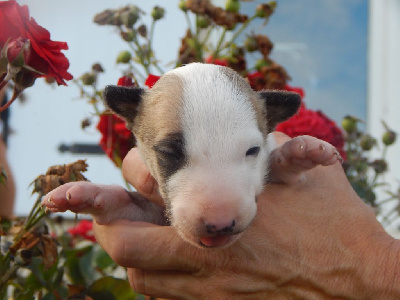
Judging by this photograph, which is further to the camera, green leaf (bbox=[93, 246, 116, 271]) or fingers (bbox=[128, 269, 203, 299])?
green leaf (bbox=[93, 246, 116, 271])

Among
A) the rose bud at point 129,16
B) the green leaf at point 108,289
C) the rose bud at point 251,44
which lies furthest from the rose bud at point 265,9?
the green leaf at point 108,289

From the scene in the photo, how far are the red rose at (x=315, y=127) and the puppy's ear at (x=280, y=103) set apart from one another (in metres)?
0.07

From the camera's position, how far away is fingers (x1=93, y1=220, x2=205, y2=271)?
927 millimetres

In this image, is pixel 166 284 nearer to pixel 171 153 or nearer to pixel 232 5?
pixel 171 153

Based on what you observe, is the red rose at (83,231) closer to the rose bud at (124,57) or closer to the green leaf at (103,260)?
the green leaf at (103,260)

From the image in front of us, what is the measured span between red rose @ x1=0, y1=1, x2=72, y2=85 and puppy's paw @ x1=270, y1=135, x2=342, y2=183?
47 cm

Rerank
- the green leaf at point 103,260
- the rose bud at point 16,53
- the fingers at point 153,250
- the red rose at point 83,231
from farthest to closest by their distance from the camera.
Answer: the red rose at point 83,231
the green leaf at point 103,260
the fingers at point 153,250
the rose bud at point 16,53

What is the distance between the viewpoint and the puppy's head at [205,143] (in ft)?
2.58

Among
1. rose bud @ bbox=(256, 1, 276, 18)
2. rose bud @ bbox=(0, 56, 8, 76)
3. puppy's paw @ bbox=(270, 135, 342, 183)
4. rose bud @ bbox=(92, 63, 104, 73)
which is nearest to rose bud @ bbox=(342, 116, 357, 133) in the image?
puppy's paw @ bbox=(270, 135, 342, 183)

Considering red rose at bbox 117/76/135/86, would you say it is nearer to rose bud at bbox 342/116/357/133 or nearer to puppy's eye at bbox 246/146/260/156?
puppy's eye at bbox 246/146/260/156

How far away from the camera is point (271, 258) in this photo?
3.12 feet

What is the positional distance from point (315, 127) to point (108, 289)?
549 mm

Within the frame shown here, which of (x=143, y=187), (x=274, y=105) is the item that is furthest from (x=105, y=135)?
(x=274, y=105)

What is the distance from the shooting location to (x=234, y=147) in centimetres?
84
